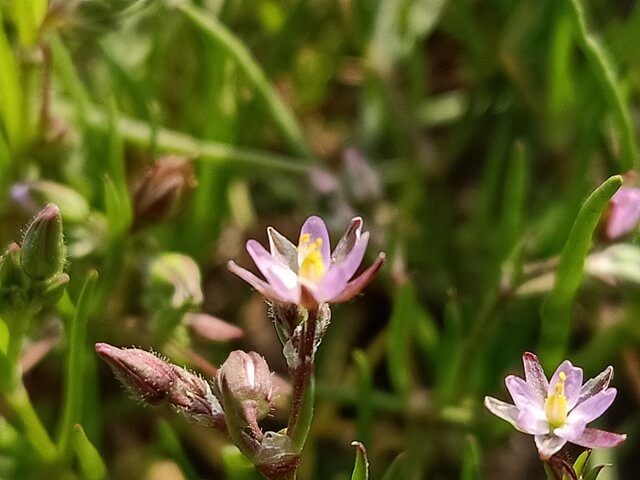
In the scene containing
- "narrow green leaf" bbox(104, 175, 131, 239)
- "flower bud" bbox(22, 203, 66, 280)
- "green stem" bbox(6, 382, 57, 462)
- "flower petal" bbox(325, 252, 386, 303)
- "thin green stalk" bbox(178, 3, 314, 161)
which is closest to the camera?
"flower petal" bbox(325, 252, 386, 303)

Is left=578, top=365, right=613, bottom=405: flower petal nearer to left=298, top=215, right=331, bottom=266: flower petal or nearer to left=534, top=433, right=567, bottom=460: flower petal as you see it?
left=534, top=433, right=567, bottom=460: flower petal

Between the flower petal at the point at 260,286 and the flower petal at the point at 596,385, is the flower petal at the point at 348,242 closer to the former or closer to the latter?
the flower petal at the point at 260,286

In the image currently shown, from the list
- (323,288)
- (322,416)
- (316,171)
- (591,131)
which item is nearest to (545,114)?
Result: (591,131)

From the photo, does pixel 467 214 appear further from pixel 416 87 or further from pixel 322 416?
pixel 322 416

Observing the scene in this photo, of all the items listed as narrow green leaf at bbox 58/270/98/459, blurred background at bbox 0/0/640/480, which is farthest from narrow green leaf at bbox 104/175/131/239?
narrow green leaf at bbox 58/270/98/459

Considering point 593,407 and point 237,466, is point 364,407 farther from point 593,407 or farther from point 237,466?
point 593,407

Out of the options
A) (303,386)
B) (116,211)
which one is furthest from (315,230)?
(116,211)
